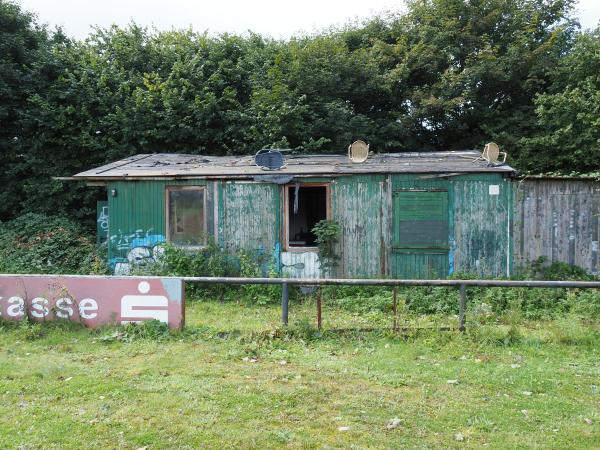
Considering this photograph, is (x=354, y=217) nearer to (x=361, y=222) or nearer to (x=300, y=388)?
(x=361, y=222)

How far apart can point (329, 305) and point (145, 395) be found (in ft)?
15.9

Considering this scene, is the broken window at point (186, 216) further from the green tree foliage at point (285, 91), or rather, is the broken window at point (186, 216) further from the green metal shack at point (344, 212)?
the green tree foliage at point (285, 91)

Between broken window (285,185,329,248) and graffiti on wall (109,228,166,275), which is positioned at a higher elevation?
broken window (285,185,329,248)

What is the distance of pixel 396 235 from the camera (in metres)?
10.3

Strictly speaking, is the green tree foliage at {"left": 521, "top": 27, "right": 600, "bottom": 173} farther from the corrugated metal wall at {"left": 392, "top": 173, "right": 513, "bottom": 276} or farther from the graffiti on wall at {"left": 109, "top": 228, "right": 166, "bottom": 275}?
the graffiti on wall at {"left": 109, "top": 228, "right": 166, "bottom": 275}

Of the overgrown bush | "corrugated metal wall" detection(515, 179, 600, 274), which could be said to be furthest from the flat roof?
the overgrown bush

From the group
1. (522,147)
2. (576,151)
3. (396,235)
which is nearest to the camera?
(396,235)

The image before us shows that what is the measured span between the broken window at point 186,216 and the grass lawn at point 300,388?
4.07 m

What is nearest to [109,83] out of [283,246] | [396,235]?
[283,246]

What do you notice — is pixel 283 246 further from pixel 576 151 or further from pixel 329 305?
pixel 576 151

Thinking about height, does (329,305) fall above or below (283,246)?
below

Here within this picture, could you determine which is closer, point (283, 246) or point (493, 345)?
point (493, 345)

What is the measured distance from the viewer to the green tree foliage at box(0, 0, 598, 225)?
15.9 metres

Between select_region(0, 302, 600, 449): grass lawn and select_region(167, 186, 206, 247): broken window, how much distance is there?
13.4 ft
